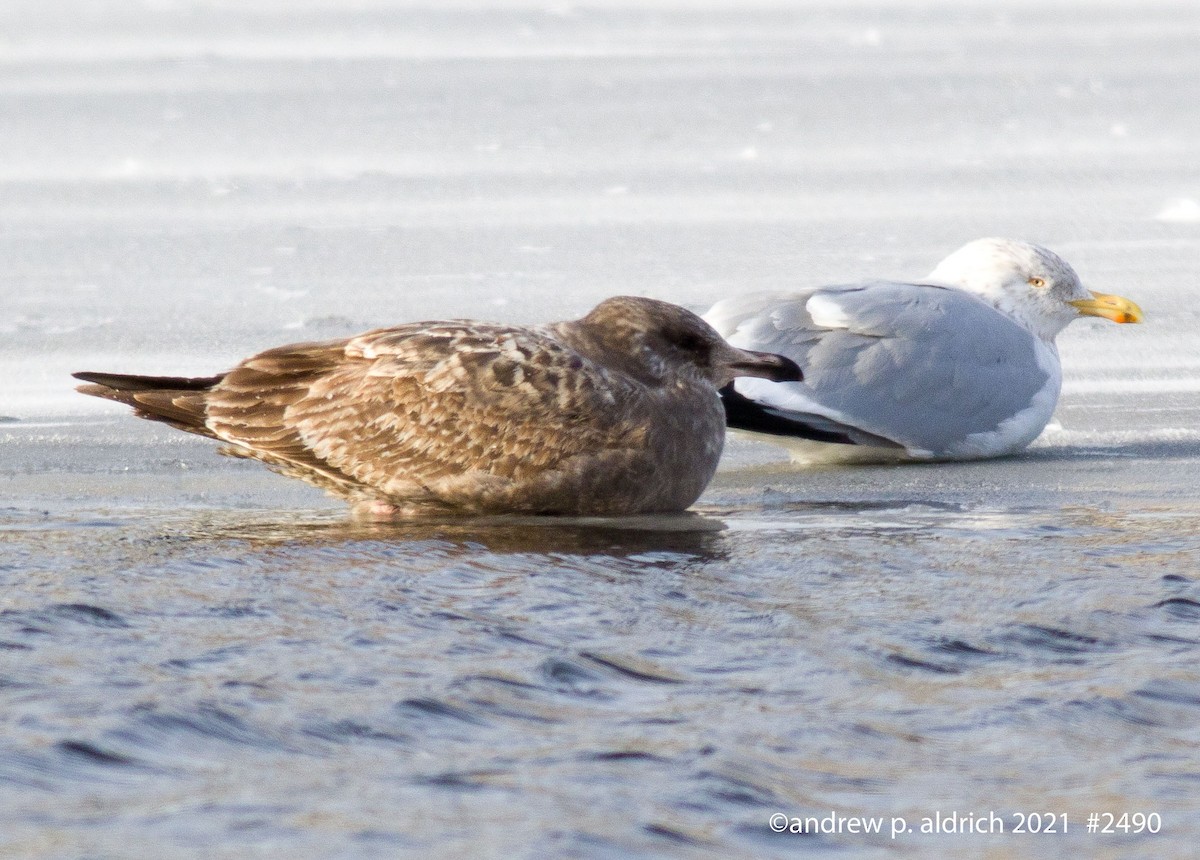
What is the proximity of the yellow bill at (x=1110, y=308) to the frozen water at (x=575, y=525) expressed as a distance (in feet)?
0.90

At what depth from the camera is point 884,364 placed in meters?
5.90

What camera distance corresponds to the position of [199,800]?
9.24 ft

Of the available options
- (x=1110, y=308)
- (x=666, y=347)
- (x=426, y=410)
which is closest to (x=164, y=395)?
(x=426, y=410)

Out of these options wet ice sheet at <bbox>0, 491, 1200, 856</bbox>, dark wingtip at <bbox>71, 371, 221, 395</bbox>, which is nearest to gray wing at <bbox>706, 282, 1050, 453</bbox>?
wet ice sheet at <bbox>0, 491, 1200, 856</bbox>

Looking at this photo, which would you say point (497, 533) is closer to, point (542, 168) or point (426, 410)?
point (426, 410)

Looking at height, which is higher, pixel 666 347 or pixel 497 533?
pixel 666 347

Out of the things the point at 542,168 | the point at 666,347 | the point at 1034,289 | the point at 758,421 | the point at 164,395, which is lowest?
the point at 758,421

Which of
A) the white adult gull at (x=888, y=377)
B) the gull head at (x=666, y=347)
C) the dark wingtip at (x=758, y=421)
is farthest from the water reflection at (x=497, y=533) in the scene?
the white adult gull at (x=888, y=377)

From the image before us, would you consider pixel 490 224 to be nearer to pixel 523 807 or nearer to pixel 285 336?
pixel 285 336

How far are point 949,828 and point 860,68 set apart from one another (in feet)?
31.2

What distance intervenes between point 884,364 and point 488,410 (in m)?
1.60

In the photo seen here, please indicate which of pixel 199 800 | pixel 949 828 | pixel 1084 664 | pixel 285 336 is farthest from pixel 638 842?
pixel 285 336

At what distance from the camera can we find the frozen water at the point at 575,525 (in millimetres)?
2914

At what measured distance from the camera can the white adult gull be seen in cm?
580
